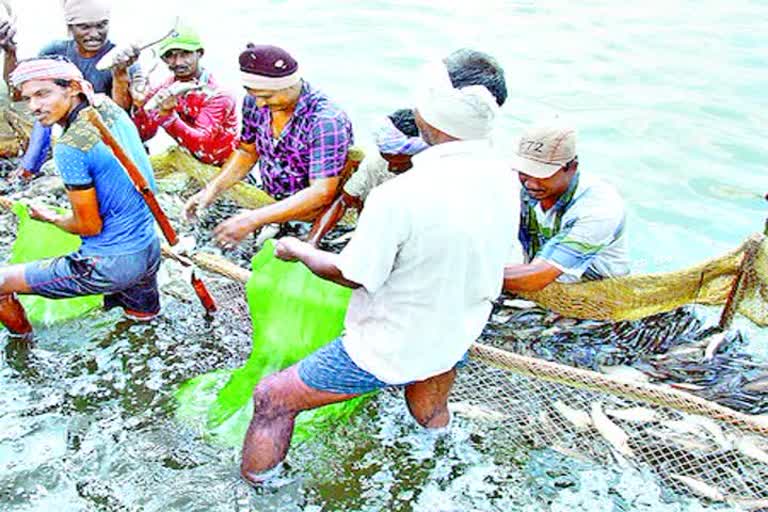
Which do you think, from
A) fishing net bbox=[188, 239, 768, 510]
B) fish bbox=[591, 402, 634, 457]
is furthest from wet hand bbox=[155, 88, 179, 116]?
fish bbox=[591, 402, 634, 457]

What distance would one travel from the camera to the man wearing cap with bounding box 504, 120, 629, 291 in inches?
165

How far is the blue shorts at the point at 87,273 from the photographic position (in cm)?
438

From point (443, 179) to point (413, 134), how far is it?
1.35 m

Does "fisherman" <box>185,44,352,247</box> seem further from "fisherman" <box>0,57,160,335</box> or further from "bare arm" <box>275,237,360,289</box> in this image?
"bare arm" <box>275,237,360,289</box>

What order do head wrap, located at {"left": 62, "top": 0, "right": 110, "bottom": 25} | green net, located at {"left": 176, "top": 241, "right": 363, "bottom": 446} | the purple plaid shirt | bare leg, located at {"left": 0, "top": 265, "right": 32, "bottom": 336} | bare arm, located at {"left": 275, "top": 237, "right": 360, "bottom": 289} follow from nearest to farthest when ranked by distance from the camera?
bare arm, located at {"left": 275, "top": 237, "right": 360, "bottom": 289}
green net, located at {"left": 176, "top": 241, "right": 363, "bottom": 446}
bare leg, located at {"left": 0, "top": 265, "right": 32, "bottom": 336}
the purple plaid shirt
head wrap, located at {"left": 62, "top": 0, "right": 110, "bottom": 25}

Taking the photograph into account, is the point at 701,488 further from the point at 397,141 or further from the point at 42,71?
the point at 42,71

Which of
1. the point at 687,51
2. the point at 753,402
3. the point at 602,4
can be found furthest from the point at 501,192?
the point at 602,4

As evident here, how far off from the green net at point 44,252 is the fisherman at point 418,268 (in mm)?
2112

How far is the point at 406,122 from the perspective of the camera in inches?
168

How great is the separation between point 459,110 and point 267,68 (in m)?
2.06

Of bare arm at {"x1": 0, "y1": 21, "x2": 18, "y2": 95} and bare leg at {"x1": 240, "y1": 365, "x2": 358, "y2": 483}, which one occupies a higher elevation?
bare arm at {"x1": 0, "y1": 21, "x2": 18, "y2": 95}

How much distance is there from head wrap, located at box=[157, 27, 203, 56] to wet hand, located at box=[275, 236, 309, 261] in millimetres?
2970

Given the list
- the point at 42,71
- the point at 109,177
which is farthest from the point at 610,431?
the point at 42,71

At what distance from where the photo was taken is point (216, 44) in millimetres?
13117
